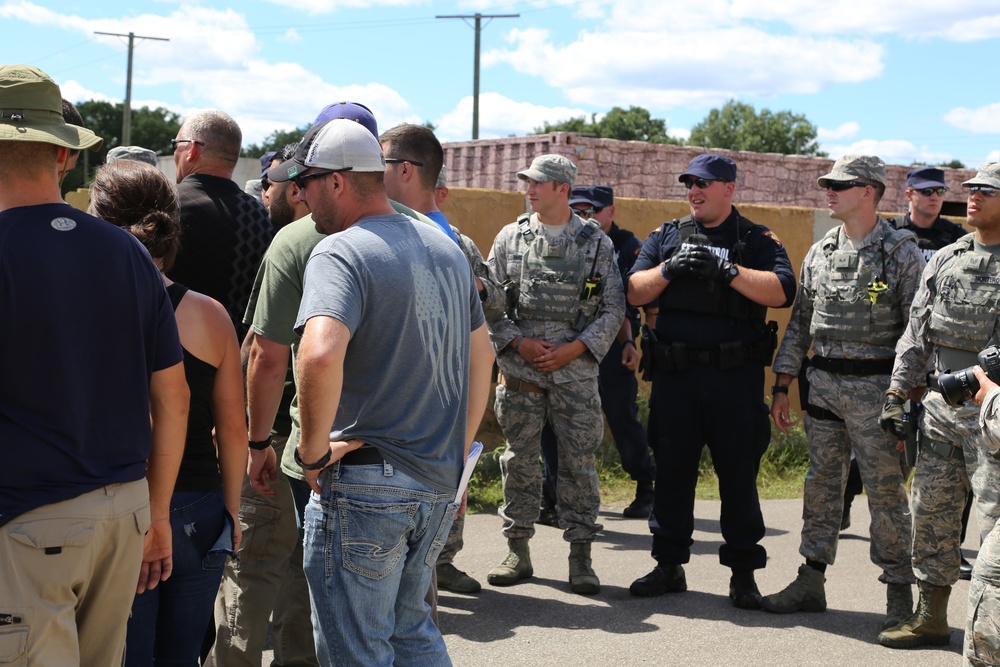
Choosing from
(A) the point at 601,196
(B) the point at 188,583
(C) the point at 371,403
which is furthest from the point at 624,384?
(B) the point at 188,583

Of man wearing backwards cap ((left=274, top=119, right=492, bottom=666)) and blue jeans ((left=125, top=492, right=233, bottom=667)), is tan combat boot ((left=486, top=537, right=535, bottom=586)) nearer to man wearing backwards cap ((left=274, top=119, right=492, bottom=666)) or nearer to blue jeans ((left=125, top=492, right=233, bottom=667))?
man wearing backwards cap ((left=274, top=119, right=492, bottom=666))

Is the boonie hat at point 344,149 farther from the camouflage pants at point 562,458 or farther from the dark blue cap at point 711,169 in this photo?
the camouflage pants at point 562,458

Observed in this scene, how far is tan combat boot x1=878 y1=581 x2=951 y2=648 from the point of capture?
15.4 ft

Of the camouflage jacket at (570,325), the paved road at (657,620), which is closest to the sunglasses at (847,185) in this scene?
the camouflage jacket at (570,325)

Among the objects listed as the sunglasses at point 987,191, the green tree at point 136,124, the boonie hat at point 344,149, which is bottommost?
the boonie hat at point 344,149

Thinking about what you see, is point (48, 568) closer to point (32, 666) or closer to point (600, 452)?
→ point (32, 666)

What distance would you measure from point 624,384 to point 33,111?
18.6 ft

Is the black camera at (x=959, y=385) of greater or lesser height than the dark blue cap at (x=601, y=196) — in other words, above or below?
below

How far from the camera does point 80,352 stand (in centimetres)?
228

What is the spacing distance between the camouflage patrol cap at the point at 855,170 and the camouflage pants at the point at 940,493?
1144mm

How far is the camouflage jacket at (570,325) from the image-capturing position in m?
5.61

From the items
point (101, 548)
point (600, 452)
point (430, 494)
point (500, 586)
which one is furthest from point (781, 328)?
point (101, 548)

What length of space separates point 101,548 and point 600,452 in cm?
626

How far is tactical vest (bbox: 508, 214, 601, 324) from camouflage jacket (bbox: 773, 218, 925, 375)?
111 cm
